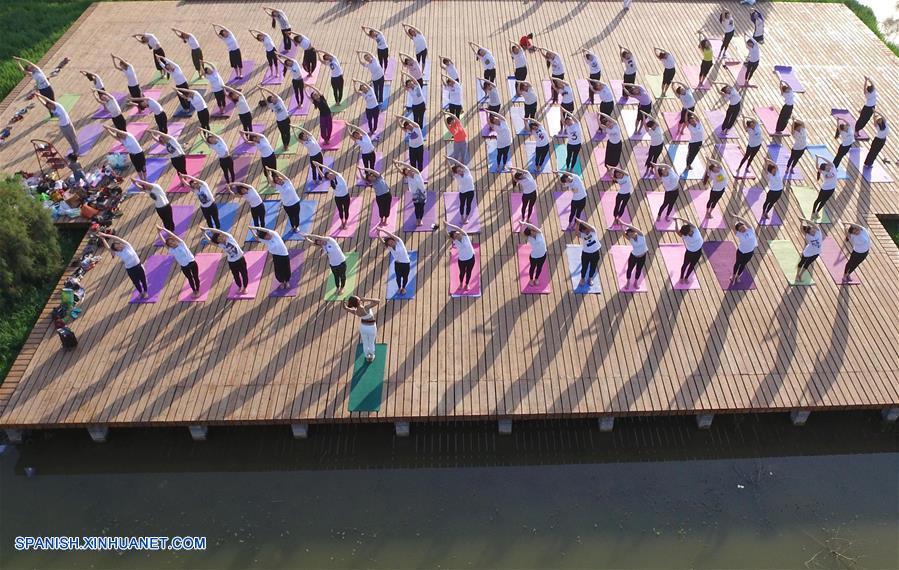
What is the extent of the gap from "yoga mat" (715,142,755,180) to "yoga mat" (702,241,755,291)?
7.94 feet

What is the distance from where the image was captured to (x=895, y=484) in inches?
443

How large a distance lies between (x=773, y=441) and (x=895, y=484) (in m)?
1.82

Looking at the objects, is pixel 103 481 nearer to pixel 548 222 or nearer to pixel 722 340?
pixel 548 222

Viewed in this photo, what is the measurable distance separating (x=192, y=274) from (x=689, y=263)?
887 cm

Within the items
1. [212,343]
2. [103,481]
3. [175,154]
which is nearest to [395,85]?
[175,154]

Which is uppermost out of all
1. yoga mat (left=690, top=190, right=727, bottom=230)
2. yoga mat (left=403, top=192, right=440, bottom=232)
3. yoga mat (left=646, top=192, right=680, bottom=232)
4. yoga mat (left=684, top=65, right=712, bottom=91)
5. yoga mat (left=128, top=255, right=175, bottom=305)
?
yoga mat (left=128, top=255, right=175, bottom=305)

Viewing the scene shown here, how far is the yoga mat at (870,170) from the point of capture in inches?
629

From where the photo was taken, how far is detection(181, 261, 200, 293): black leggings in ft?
41.1

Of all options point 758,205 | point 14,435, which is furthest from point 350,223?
point 758,205

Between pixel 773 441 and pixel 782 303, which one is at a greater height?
pixel 782 303

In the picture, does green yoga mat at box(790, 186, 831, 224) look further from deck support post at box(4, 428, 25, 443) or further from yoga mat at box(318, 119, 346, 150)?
deck support post at box(4, 428, 25, 443)

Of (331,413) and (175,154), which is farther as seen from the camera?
(175,154)

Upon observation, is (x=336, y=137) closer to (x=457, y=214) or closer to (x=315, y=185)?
(x=315, y=185)

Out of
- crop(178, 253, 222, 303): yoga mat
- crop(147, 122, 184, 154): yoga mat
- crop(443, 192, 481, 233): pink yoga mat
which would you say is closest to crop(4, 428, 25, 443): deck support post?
crop(178, 253, 222, 303): yoga mat
